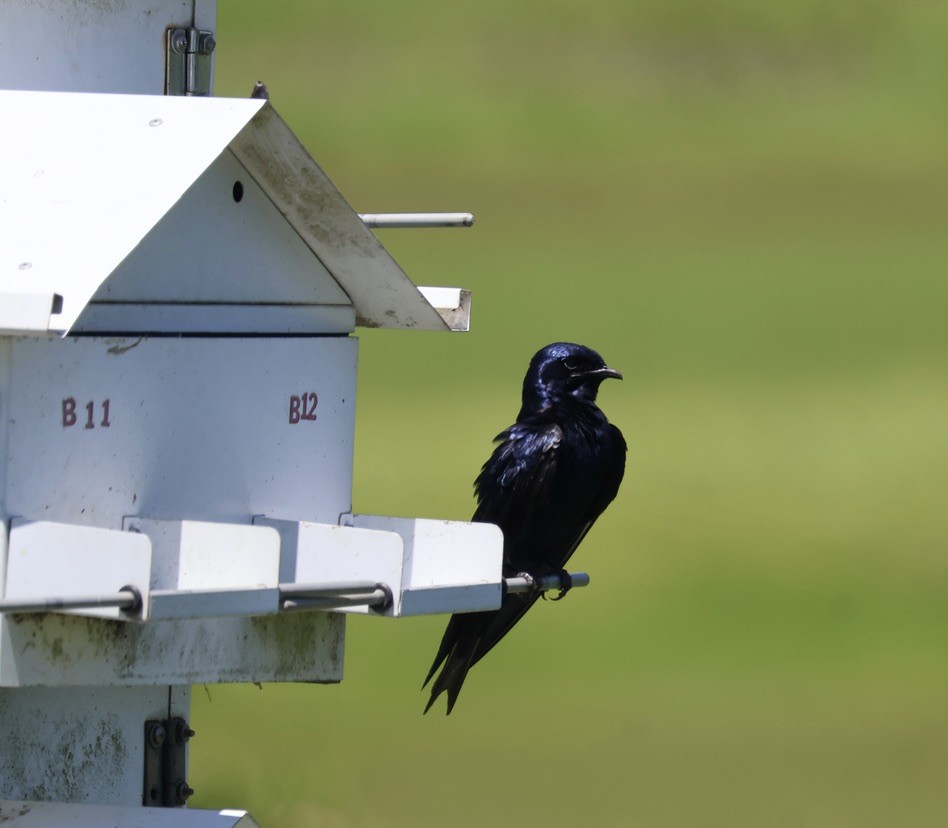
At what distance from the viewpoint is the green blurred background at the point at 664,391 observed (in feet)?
44.4

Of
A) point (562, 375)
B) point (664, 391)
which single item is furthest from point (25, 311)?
point (664, 391)

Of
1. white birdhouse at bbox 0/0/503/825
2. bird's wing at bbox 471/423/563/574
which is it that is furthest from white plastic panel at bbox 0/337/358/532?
bird's wing at bbox 471/423/563/574

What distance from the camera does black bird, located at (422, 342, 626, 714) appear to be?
631 cm

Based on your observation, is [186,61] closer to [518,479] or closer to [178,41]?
[178,41]

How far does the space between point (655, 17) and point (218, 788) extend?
1565 centimetres

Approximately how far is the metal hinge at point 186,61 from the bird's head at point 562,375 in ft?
6.19

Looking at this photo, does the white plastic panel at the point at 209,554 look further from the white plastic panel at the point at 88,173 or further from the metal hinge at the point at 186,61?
the metal hinge at the point at 186,61

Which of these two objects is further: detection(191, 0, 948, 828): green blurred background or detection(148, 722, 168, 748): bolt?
detection(191, 0, 948, 828): green blurred background

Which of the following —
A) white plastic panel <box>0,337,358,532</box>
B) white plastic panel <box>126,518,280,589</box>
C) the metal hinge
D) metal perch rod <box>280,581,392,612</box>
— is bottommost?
metal perch rod <box>280,581,392,612</box>

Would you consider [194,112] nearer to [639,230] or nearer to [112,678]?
[112,678]

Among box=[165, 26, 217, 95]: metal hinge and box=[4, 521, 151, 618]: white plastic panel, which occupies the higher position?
box=[165, 26, 217, 95]: metal hinge

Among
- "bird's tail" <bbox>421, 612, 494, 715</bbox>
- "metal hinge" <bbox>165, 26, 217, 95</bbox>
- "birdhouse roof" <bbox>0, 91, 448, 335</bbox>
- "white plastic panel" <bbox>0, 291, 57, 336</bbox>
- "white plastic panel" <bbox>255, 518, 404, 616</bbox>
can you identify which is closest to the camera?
"white plastic panel" <bbox>0, 291, 57, 336</bbox>

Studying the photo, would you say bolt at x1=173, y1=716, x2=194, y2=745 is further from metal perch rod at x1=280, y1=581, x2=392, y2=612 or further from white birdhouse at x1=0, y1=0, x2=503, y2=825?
metal perch rod at x1=280, y1=581, x2=392, y2=612

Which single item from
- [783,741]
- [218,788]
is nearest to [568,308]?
[783,741]
